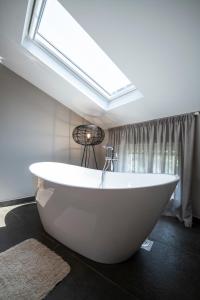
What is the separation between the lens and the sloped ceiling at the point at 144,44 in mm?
1307

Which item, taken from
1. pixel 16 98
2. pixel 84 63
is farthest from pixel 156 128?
pixel 16 98

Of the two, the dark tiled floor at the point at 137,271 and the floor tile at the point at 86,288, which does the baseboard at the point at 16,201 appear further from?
the floor tile at the point at 86,288

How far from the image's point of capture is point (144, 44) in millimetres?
1561

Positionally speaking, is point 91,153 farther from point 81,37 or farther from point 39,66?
point 81,37

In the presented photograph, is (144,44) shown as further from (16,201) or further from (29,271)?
(16,201)

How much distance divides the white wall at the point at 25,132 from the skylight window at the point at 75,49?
941mm

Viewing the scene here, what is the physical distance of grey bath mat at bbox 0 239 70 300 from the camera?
105 cm

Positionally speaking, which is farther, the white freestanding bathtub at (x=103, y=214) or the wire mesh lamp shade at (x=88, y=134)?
the wire mesh lamp shade at (x=88, y=134)

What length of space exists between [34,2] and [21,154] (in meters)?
2.13

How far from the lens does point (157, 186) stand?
111 cm

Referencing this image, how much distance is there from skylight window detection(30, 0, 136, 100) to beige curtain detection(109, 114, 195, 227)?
781 mm

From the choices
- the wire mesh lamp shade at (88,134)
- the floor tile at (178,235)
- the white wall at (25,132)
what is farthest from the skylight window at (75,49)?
the floor tile at (178,235)

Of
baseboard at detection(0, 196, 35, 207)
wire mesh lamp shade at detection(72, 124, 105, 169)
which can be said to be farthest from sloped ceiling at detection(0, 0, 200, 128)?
baseboard at detection(0, 196, 35, 207)

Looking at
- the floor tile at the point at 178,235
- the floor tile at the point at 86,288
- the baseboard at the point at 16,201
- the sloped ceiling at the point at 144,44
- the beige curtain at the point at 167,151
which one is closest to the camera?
the floor tile at the point at 86,288
